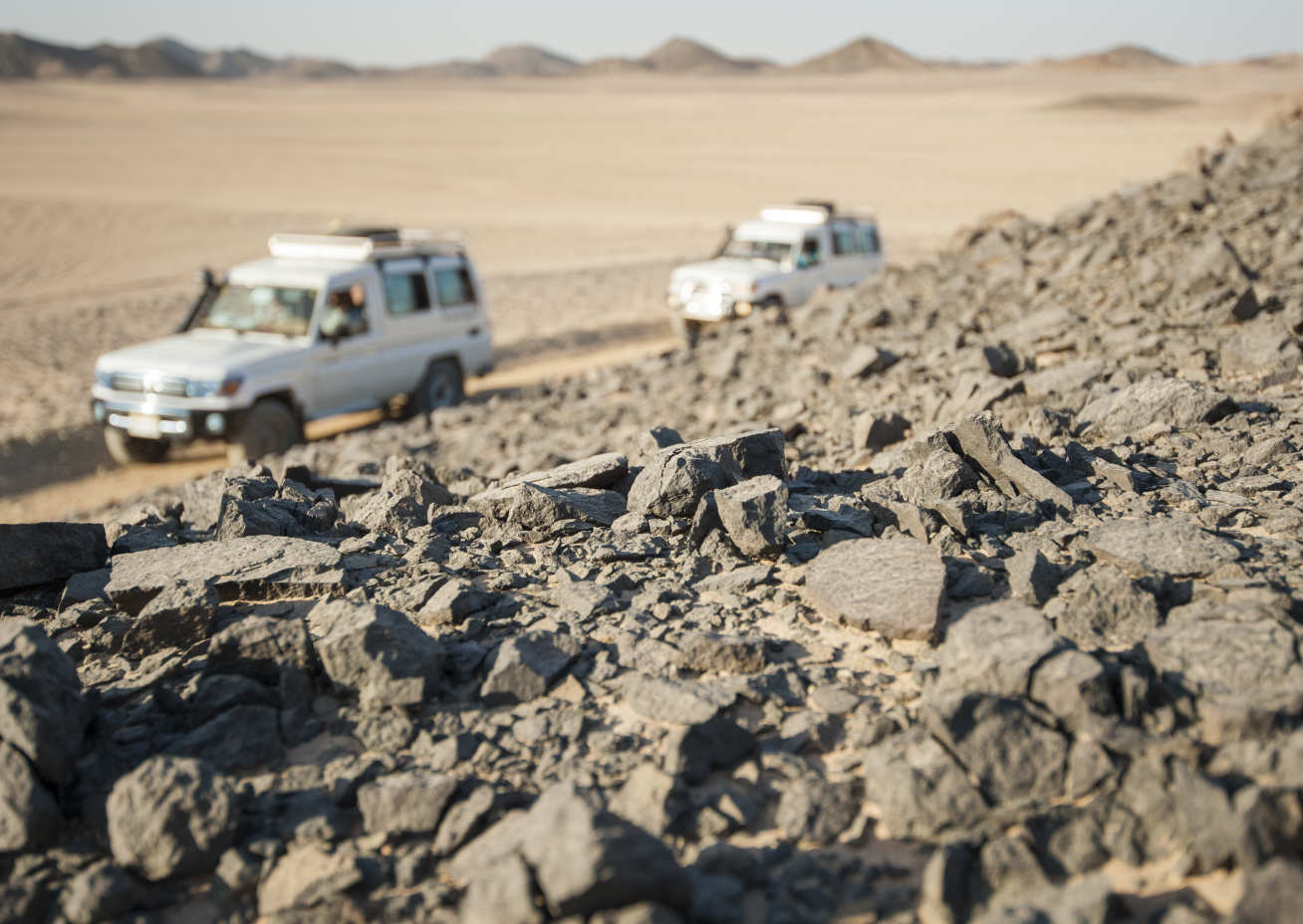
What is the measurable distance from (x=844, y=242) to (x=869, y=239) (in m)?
0.85

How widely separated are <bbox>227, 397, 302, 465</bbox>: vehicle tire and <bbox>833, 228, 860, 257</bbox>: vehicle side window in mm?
9002

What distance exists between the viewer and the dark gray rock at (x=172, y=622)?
12.8ft

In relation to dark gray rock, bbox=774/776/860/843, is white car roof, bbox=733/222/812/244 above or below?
above

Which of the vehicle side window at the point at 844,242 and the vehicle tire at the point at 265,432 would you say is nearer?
the vehicle tire at the point at 265,432

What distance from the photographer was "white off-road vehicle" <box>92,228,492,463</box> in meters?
9.52

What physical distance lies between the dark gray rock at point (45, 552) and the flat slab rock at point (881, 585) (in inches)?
128

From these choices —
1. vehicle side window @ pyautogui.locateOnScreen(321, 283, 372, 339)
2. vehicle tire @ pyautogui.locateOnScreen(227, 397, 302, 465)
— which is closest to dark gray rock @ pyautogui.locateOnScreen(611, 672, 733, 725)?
vehicle tire @ pyautogui.locateOnScreen(227, 397, 302, 465)

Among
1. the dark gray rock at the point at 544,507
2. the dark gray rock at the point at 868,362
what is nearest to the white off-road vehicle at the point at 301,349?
the dark gray rock at the point at 868,362

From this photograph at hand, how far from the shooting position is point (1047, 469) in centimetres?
500

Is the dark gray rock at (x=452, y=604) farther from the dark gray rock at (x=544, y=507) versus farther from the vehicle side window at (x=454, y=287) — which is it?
the vehicle side window at (x=454, y=287)

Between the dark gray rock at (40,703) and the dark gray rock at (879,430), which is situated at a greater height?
the dark gray rock at (40,703)

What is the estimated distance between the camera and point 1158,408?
5.80m

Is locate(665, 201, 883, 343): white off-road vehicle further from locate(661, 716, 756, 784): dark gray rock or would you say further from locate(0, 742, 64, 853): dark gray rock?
locate(0, 742, 64, 853): dark gray rock

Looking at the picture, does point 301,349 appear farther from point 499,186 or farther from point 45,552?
point 499,186
